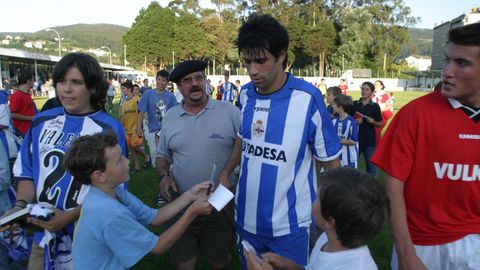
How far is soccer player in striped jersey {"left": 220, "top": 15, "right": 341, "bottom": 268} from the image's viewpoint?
103 inches

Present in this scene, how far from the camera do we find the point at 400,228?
2.11 meters

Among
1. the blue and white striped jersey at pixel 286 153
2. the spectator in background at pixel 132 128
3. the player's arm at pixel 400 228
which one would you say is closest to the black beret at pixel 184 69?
the blue and white striped jersey at pixel 286 153

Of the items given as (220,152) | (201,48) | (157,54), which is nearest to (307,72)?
(201,48)

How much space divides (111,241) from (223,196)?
701mm

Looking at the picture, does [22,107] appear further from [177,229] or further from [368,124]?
[368,124]

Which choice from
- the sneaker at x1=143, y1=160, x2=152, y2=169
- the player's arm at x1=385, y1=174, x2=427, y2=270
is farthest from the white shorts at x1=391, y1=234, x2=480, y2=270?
the sneaker at x1=143, y1=160, x2=152, y2=169

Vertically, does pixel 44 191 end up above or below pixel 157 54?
below

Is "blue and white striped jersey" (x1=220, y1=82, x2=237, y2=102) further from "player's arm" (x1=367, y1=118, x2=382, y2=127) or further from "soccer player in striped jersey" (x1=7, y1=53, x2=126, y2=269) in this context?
"soccer player in striped jersey" (x1=7, y1=53, x2=126, y2=269)

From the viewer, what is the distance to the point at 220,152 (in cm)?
353

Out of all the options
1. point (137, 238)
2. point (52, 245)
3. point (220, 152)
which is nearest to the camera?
point (137, 238)

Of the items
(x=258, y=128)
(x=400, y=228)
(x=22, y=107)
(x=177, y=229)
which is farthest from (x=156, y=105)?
(x=400, y=228)

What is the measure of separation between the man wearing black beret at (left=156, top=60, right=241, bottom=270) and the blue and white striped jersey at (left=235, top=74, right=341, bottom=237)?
79 centimetres

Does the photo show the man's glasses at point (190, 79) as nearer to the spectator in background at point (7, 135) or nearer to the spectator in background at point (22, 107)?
the spectator in background at point (7, 135)

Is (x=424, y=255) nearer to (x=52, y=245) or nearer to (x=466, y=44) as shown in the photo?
(x=466, y=44)
